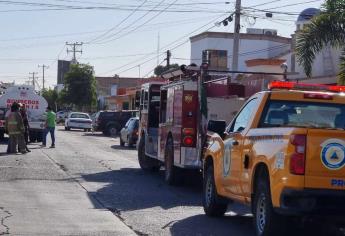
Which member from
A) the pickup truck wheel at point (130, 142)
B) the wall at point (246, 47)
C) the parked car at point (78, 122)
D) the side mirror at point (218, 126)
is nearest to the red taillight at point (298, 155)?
the side mirror at point (218, 126)

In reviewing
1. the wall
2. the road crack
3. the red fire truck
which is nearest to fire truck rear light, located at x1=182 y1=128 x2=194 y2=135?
the red fire truck

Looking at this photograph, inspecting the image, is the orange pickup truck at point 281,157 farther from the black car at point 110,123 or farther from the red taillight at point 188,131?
the black car at point 110,123

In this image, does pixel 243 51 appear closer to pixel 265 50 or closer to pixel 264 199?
pixel 265 50

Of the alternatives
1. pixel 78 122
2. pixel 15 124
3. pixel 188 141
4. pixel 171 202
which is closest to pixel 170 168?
pixel 188 141

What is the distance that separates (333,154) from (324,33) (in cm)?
1033

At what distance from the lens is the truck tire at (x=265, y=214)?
8648 millimetres

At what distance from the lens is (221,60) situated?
58000mm

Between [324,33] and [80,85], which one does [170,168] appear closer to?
[324,33]

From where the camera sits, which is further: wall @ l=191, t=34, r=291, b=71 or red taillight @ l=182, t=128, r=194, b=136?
wall @ l=191, t=34, r=291, b=71

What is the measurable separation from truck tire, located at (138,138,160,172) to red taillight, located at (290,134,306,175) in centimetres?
1195

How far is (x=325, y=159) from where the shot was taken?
26.8 ft

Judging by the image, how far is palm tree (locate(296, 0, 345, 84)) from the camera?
17.5 metres

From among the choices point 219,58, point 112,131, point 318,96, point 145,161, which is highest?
point 219,58

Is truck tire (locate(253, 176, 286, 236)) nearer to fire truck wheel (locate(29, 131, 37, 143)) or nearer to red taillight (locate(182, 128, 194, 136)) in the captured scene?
red taillight (locate(182, 128, 194, 136))
